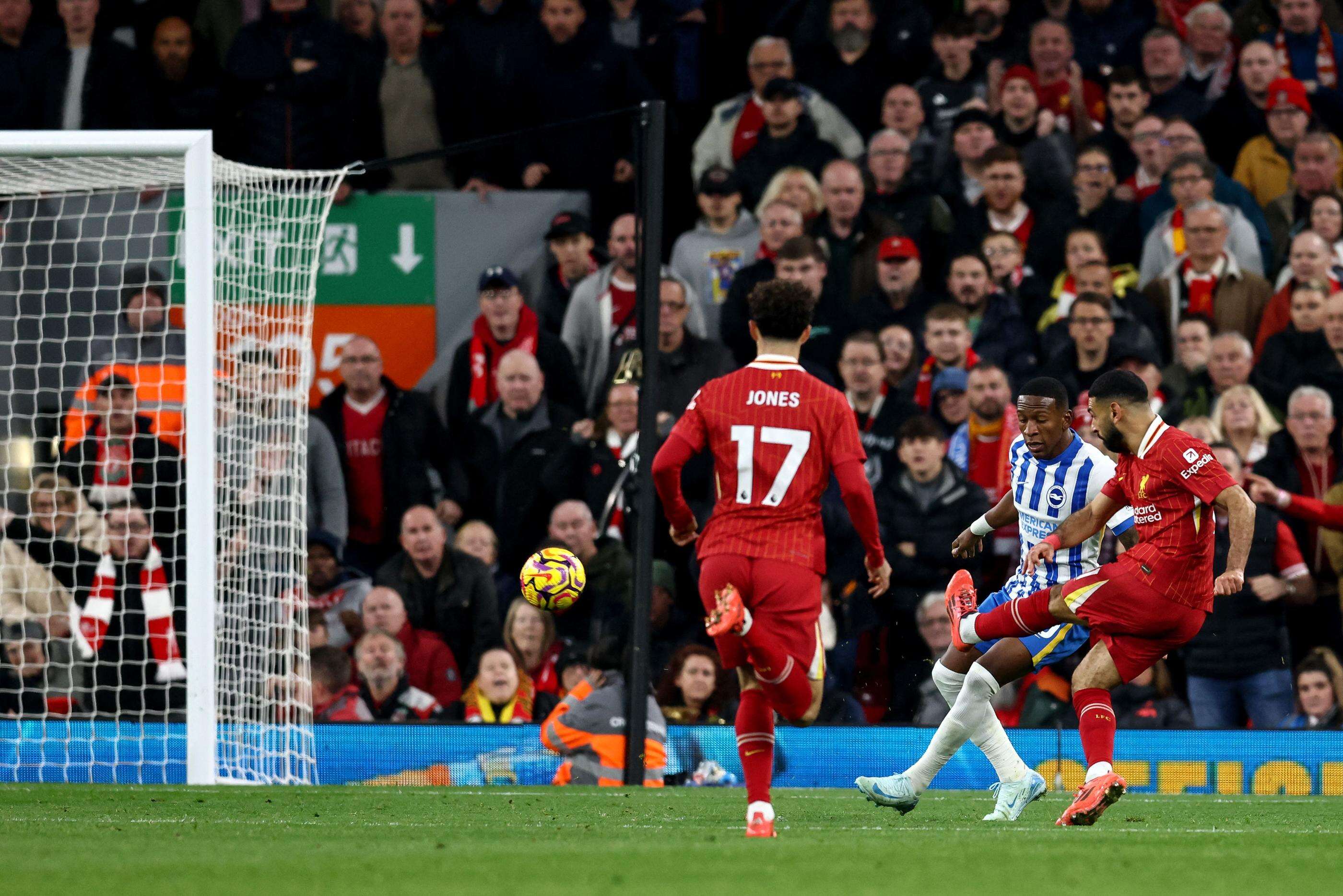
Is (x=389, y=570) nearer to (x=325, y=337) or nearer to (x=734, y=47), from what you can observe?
(x=325, y=337)

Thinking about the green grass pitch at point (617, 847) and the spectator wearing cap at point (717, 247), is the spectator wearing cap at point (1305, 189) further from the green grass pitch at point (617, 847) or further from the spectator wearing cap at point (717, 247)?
the green grass pitch at point (617, 847)

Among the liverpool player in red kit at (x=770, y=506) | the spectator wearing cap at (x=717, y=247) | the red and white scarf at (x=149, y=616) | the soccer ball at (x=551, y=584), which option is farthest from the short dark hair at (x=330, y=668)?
the liverpool player in red kit at (x=770, y=506)

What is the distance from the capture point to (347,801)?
8727mm

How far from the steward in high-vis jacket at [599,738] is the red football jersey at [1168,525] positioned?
3.86 meters

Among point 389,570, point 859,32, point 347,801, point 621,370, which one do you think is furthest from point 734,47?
point 347,801

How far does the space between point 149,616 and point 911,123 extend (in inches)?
251

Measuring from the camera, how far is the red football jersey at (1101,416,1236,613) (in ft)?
24.8

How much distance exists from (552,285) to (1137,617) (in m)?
6.29

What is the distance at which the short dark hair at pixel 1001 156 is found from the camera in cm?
1286

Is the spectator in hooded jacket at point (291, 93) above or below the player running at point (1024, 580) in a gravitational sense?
above

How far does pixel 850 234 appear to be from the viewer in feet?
42.3

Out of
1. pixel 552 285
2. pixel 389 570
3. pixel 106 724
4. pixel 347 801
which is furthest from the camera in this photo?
pixel 552 285

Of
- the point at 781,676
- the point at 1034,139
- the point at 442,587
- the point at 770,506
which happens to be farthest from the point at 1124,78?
the point at 781,676

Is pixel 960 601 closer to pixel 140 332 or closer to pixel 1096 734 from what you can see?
pixel 1096 734
